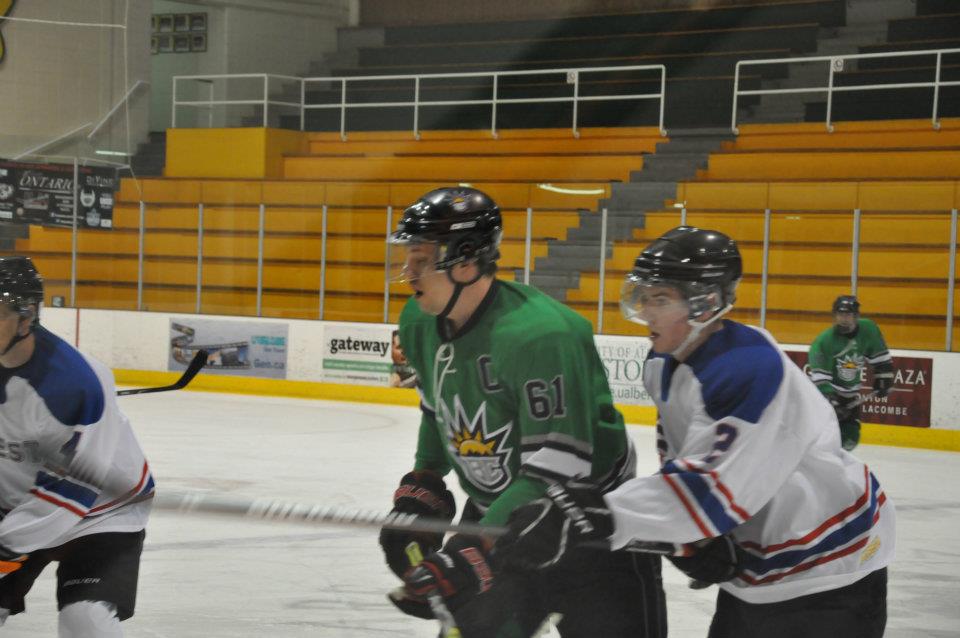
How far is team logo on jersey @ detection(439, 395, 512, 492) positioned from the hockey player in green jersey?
581 centimetres

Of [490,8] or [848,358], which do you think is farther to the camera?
[490,8]

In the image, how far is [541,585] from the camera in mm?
2014

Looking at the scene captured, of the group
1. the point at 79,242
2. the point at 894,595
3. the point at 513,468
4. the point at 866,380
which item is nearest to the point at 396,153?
the point at 79,242

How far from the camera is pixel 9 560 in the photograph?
2.31m

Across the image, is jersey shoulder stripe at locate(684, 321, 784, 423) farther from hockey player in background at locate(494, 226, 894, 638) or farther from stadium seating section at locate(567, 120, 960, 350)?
stadium seating section at locate(567, 120, 960, 350)

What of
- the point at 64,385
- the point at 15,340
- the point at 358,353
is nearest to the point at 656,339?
the point at 64,385

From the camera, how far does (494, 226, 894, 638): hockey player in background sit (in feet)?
5.60

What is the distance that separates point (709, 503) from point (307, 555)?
9.57 feet

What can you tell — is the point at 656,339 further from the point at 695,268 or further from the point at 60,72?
the point at 60,72

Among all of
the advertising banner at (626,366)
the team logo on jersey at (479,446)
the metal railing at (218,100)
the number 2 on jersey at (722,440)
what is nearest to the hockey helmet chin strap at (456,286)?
the team logo on jersey at (479,446)

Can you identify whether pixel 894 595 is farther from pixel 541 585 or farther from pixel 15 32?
pixel 15 32

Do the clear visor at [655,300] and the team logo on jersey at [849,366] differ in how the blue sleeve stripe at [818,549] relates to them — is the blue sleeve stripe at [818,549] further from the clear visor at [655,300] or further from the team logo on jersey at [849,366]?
the team logo on jersey at [849,366]

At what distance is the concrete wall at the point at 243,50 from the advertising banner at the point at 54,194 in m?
2.76

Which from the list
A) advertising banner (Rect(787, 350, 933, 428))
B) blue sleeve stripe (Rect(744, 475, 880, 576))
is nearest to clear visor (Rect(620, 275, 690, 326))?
blue sleeve stripe (Rect(744, 475, 880, 576))
